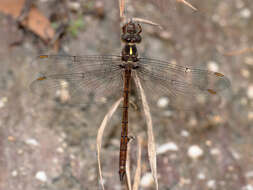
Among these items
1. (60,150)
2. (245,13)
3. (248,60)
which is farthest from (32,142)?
(245,13)

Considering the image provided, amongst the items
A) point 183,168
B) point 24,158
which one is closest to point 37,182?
point 24,158

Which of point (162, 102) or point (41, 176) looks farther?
point (162, 102)

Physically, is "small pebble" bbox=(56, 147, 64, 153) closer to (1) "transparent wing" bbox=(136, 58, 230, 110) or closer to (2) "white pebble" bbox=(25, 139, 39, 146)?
(2) "white pebble" bbox=(25, 139, 39, 146)

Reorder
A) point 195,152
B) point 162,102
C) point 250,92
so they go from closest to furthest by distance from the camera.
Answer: point 195,152 → point 162,102 → point 250,92

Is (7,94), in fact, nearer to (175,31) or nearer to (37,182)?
(37,182)

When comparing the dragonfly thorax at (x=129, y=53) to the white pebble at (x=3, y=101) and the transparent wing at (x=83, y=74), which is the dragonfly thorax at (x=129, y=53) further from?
the white pebble at (x=3, y=101)

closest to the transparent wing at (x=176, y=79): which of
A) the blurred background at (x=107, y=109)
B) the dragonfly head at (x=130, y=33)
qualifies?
the dragonfly head at (x=130, y=33)

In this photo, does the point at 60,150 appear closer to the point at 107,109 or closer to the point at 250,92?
the point at 107,109
